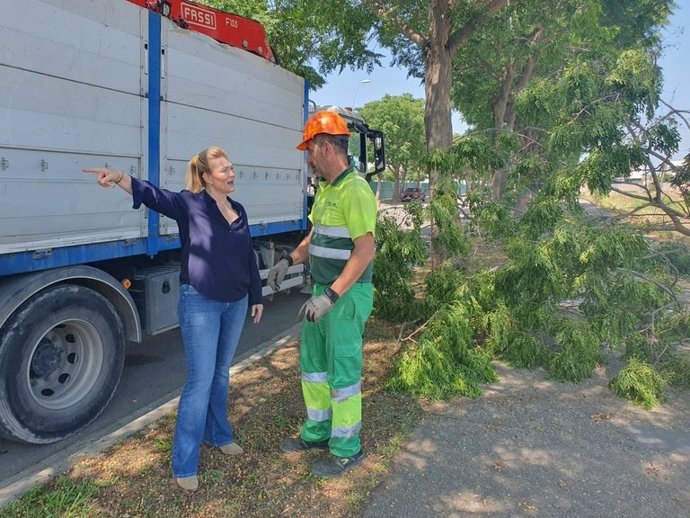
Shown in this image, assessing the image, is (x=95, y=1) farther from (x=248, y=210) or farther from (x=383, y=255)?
(x=383, y=255)

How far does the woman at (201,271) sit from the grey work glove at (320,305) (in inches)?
16.0

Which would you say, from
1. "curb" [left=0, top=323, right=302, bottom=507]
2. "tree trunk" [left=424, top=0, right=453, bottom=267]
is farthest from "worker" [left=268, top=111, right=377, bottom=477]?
"tree trunk" [left=424, top=0, right=453, bottom=267]

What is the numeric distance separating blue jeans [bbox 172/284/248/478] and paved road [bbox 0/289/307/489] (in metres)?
0.97

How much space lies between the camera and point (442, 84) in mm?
7648

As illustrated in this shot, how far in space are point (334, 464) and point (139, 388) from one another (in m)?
2.14

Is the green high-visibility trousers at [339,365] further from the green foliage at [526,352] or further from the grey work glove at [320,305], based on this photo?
the green foliage at [526,352]

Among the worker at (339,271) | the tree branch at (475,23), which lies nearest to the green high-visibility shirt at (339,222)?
the worker at (339,271)

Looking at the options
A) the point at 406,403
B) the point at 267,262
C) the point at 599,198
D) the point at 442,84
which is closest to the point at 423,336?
the point at 406,403

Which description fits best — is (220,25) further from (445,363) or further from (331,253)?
(445,363)

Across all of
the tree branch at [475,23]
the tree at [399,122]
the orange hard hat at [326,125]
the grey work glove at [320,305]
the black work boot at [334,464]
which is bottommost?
the black work boot at [334,464]

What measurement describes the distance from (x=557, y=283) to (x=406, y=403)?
1.68 metres

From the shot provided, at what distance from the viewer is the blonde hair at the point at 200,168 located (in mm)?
2891

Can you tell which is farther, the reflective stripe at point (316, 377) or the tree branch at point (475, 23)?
the tree branch at point (475, 23)

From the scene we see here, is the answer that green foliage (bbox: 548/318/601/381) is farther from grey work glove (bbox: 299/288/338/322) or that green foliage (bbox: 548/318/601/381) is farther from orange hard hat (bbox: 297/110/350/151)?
orange hard hat (bbox: 297/110/350/151)
